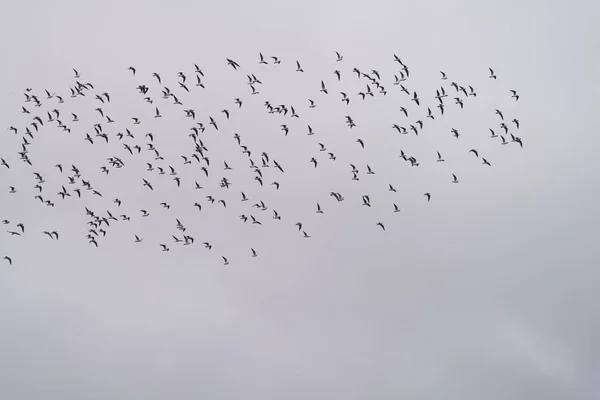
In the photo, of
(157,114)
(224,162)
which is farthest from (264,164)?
(157,114)

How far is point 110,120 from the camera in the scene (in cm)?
9012

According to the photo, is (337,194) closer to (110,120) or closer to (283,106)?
(283,106)

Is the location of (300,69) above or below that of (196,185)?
above

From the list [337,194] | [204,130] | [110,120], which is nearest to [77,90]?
[110,120]

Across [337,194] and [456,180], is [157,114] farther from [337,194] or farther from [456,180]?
[456,180]

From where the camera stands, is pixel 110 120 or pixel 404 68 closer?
pixel 404 68

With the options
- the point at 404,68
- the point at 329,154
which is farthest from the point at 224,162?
the point at 404,68

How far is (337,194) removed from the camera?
299 feet

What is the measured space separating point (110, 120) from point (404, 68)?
24849 millimetres

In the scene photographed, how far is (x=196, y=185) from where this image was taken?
89.5 metres

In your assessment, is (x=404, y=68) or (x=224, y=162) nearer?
(x=404, y=68)

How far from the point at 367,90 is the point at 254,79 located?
9084 millimetres

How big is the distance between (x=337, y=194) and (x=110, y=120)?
19.6 meters

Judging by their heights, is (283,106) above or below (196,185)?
above
